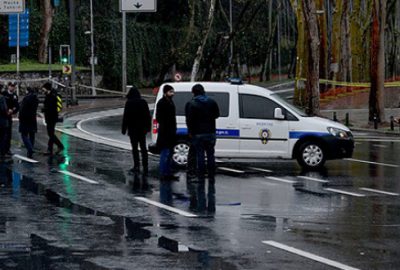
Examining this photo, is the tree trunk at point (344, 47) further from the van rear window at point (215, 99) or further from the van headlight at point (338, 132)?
the van rear window at point (215, 99)

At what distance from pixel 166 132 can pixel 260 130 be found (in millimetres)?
2906

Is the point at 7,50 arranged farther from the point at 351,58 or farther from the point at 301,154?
the point at 301,154

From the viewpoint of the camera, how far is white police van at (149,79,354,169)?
1991 centimetres

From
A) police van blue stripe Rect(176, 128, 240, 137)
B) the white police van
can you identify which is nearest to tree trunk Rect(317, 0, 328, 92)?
the white police van

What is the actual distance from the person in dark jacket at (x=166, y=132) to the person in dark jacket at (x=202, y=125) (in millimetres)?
320

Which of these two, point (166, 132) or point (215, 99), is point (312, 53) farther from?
point (166, 132)

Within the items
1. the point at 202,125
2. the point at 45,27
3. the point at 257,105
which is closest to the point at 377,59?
the point at 257,105

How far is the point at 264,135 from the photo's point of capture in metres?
19.9

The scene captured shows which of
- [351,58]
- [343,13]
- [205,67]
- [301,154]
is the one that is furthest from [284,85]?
[301,154]

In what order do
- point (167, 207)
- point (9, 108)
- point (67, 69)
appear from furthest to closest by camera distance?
point (67, 69) < point (9, 108) < point (167, 207)

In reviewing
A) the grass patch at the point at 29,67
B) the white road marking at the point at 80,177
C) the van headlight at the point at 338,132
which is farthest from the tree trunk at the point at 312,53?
the grass patch at the point at 29,67

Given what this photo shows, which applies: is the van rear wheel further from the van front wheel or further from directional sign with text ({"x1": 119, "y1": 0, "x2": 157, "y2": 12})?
directional sign with text ({"x1": 119, "y1": 0, "x2": 157, "y2": 12})

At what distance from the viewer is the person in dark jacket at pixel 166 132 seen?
58.0 ft

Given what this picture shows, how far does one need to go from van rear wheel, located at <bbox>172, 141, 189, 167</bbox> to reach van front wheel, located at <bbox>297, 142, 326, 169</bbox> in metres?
2.36
